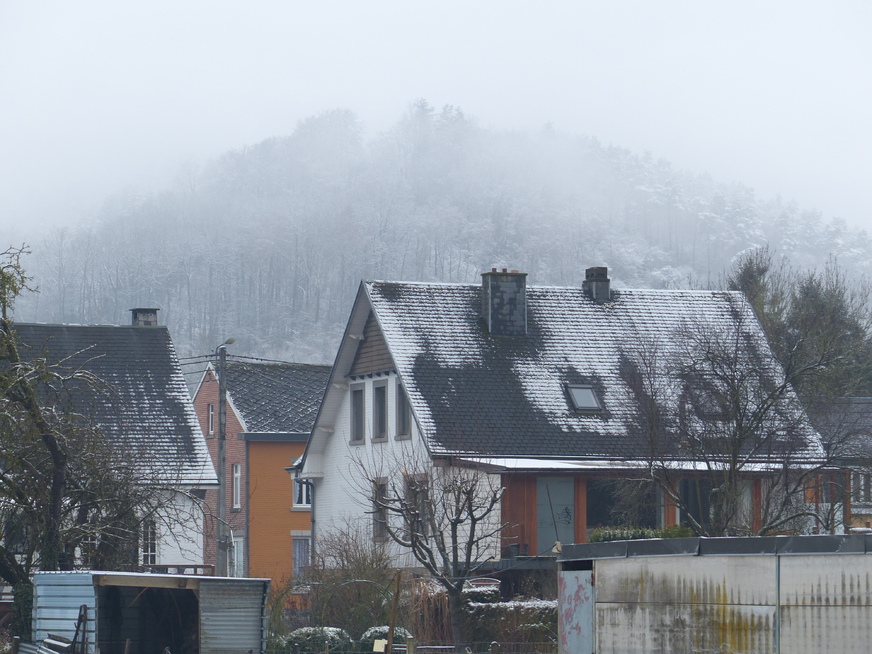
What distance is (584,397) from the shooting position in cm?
3703

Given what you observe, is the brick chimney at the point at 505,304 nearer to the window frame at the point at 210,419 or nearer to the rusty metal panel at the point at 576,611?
the rusty metal panel at the point at 576,611

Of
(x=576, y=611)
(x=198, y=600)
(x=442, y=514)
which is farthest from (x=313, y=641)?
(x=442, y=514)

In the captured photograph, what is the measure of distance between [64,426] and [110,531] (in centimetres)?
309

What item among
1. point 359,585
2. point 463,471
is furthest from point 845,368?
point 359,585

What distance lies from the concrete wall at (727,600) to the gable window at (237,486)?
33.7 m

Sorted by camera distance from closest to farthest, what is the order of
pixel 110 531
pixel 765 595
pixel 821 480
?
1. pixel 765 595
2. pixel 110 531
3. pixel 821 480

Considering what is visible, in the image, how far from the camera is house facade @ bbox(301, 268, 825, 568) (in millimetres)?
33188

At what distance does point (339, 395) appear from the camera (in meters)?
41.3

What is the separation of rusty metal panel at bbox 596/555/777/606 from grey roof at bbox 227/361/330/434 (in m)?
33.9

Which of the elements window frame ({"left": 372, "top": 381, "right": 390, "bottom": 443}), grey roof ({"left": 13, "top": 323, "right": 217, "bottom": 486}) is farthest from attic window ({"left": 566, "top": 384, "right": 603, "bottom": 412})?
grey roof ({"left": 13, "top": 323, "right": 217, "bottom": 486})

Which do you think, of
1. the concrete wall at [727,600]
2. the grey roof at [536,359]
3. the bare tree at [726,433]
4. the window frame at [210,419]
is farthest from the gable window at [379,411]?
the concrete wall at [727,600]

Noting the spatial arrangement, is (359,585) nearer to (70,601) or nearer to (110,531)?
(110,531)

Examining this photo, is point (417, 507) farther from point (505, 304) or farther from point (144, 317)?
point (144, 317)

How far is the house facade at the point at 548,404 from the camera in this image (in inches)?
1307
